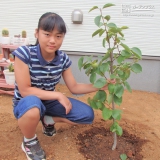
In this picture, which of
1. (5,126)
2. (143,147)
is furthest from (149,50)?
(5,126)

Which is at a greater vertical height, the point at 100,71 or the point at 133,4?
the point at 133,4

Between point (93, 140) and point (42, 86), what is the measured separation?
0.68 m

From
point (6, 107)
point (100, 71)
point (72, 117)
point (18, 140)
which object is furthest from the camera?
point (6, 107)

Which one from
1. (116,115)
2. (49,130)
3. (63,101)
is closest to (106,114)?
(116,115)

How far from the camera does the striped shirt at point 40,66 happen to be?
1.65 meters

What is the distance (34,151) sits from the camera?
1.68 metres

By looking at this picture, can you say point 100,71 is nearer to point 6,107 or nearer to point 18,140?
A: point 18,140

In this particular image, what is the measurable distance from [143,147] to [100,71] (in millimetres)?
857

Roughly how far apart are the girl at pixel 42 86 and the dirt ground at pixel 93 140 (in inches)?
6.2

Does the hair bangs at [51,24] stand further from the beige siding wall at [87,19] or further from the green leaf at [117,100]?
the beige siding wall at [87,19]

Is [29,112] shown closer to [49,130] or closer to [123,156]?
[49,130]

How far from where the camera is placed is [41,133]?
208 centimetres

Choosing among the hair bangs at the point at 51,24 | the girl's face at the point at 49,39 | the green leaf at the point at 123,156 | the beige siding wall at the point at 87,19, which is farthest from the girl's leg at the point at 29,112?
the beige siding wall at the point at 87,19

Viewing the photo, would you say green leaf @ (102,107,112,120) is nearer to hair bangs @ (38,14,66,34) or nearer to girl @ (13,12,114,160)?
girl @ (13,12,114,160)
